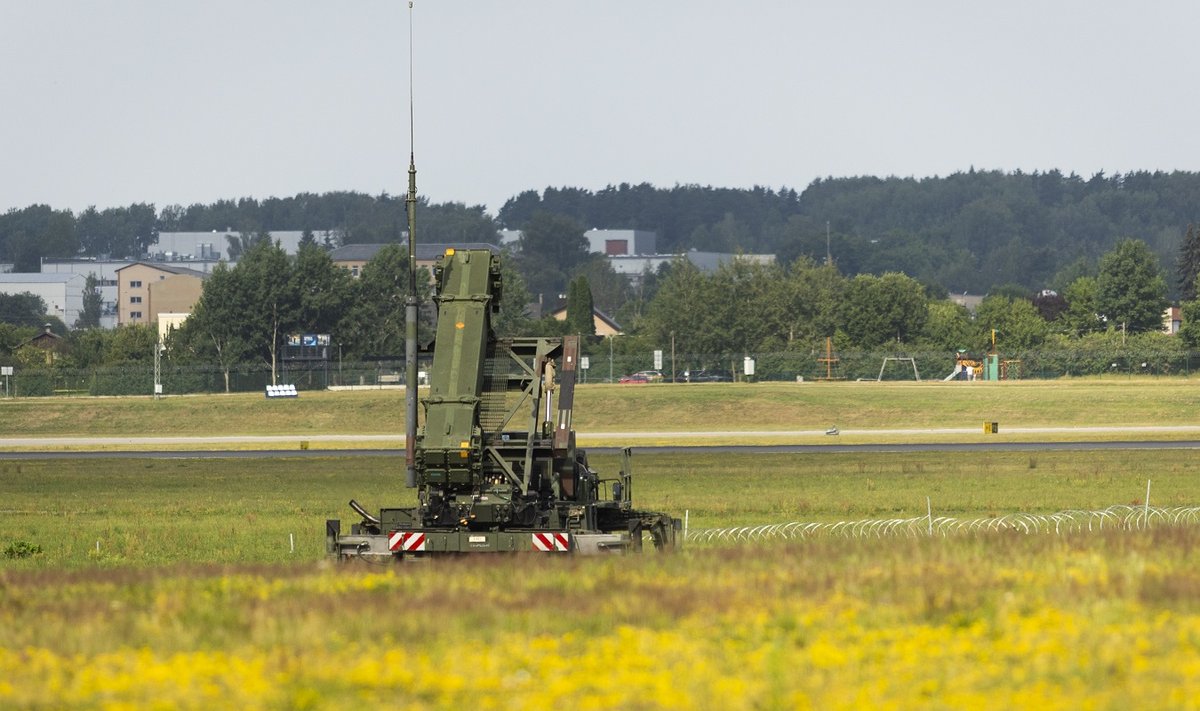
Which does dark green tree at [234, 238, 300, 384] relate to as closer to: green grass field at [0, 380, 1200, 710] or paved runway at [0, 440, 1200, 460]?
paved runway at [0, 440, 1200, 460]

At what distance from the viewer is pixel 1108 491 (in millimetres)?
48406

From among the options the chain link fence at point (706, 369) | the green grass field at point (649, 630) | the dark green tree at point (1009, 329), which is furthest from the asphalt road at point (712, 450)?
the dark green tree at point (1009, 329)

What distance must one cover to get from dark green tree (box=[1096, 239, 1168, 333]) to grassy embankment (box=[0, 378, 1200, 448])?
62819 millimetres

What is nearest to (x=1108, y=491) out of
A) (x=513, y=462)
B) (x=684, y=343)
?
(x=513, y=462)

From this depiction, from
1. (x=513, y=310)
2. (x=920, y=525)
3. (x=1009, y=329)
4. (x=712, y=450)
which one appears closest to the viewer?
(x=920, y=525)

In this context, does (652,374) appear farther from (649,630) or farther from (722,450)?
(649,630)

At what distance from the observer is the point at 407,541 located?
2241 centimetres

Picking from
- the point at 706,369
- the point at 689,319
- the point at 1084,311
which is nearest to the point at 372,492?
the point at 706,369

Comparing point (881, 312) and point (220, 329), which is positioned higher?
point (881, 312)

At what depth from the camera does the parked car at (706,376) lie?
157 metres

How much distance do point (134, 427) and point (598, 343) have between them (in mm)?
81137

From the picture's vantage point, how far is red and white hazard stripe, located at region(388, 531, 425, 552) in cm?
2238

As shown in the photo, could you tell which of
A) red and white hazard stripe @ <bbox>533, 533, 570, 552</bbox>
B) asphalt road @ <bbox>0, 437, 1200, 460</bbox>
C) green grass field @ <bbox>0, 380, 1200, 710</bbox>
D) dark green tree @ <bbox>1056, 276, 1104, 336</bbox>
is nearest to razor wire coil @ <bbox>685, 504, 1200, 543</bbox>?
red and white hazard stripe @ <bbox>533, 533, 570, 552</bbox>

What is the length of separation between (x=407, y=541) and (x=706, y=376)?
13776 cm
